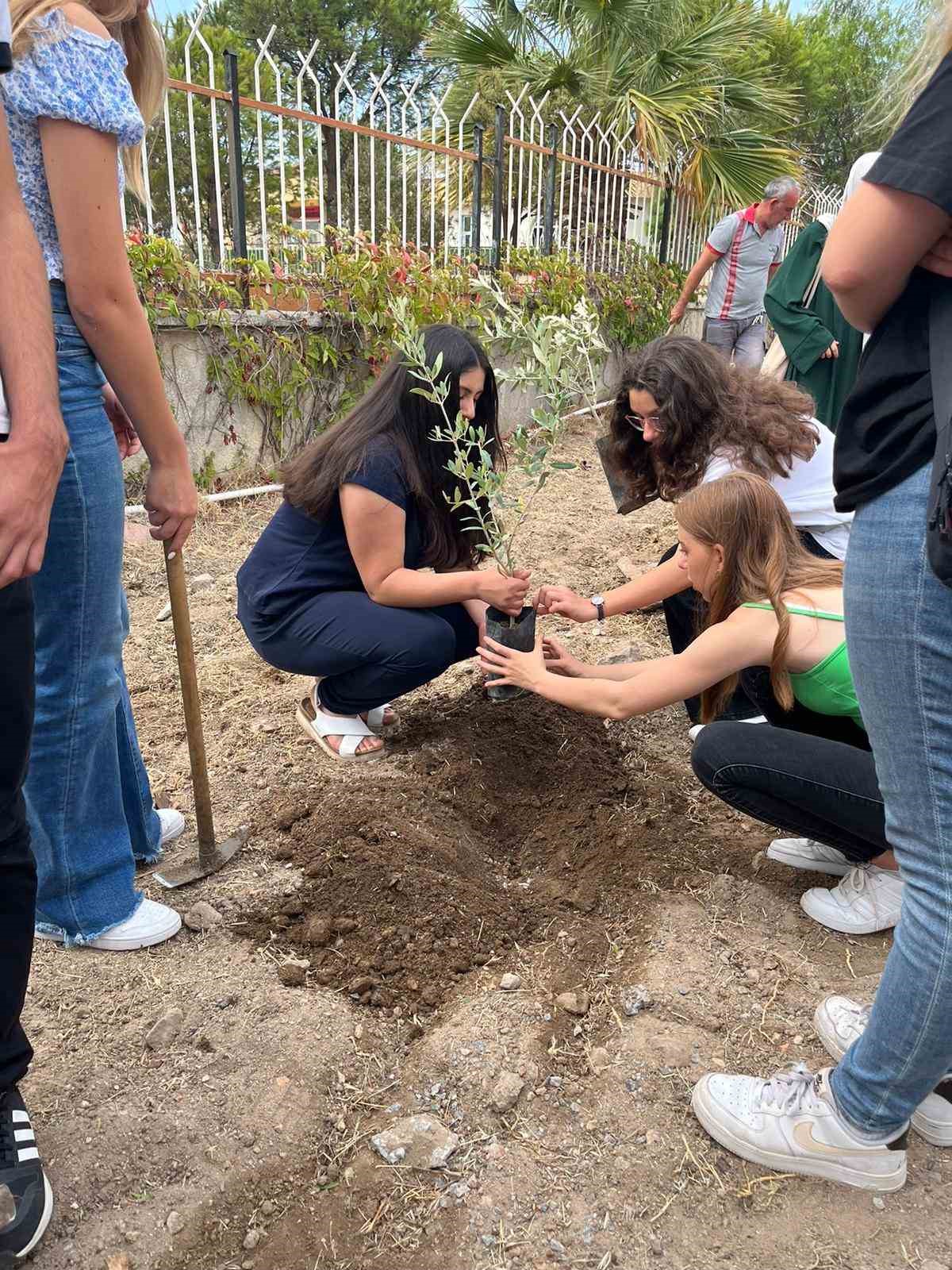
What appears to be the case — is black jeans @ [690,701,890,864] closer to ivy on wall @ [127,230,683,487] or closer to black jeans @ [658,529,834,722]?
black jeans @ [658,529,834,722]

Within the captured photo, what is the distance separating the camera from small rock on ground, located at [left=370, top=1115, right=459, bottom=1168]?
64.2 inches

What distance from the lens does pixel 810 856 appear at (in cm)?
238

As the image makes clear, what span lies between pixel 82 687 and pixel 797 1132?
4.94 ft

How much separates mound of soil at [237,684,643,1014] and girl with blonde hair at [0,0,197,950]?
389mm

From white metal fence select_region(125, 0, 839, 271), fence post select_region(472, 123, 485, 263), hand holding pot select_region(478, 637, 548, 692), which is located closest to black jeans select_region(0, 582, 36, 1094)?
hand holding pot select_region(478, 637, 548, 692)

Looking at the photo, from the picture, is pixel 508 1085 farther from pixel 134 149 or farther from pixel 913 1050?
pixel 134 149

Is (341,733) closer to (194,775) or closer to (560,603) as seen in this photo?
(194,775)

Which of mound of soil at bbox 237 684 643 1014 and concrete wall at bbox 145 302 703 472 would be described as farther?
concrete wall at bbox 145 302 703 472

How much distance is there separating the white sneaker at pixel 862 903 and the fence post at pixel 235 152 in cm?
494

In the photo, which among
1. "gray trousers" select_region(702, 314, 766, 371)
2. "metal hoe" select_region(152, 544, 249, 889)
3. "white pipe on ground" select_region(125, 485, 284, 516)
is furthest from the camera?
"gray trousers" select_region(702, 314, 766, 371)

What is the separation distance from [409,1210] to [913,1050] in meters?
0.84

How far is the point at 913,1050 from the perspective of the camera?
1304 millimetres

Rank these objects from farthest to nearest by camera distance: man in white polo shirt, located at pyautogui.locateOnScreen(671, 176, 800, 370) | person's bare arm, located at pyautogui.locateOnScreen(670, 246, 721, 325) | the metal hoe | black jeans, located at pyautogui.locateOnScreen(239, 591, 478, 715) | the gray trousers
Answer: the gray trousers < person's bare arm, located at pyautogui.locateOnScreen(670, 246, 721, 325) < man in white polo shirt, located at pyautogui.locateOnScreen(671, 176, 800, 370) < black jeans, located at pyautogui.locateOnScreen(239, 591, 478, 715) < the metal hoe

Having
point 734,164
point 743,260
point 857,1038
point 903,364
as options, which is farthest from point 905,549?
point 734,164
